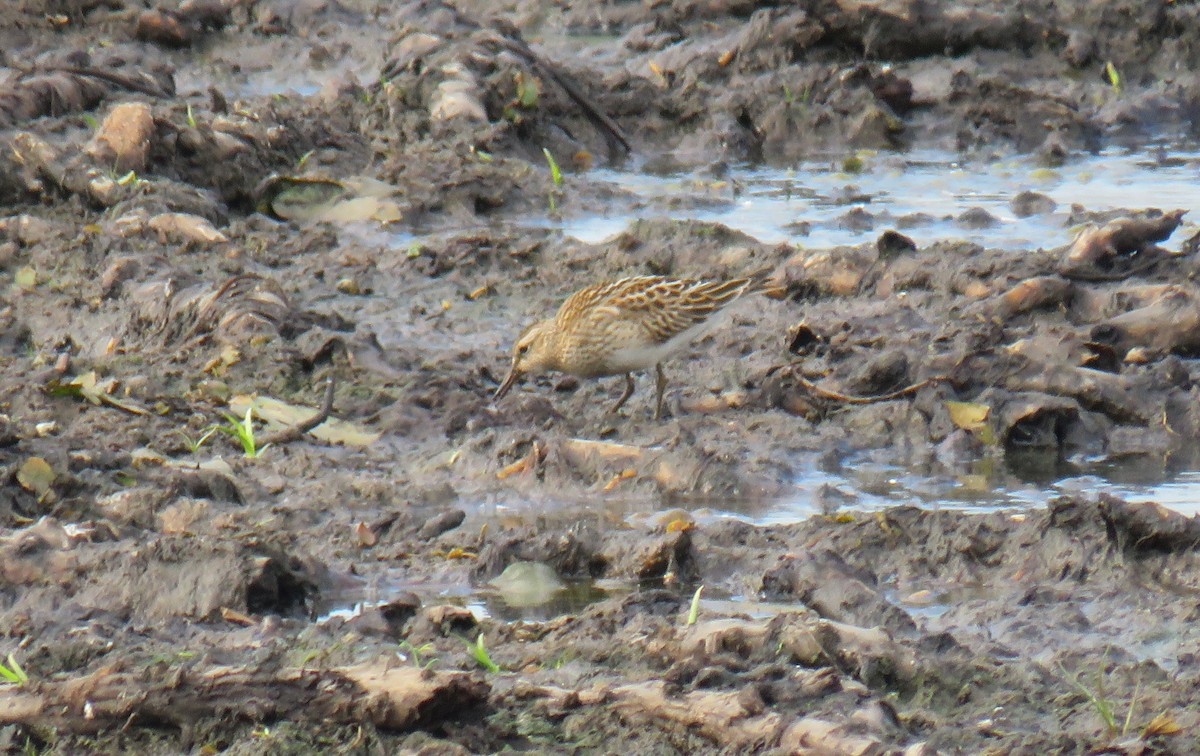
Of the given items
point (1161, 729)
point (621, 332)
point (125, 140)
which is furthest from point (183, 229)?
point (1161, 729)

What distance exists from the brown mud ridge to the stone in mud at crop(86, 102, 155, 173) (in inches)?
1.4

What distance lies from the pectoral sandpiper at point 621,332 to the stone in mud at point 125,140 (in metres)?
3.42

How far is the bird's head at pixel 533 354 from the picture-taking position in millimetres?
7621

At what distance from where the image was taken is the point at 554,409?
763 cm

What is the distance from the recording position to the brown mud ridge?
414 cm

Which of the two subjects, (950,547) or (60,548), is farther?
(950,547)

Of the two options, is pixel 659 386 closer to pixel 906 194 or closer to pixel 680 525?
pixel 680 525

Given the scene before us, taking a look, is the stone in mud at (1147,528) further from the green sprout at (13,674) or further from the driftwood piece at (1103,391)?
the green sprout at (13,674)

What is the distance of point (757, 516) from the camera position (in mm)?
6324

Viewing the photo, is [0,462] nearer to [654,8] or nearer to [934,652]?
A: [934,652]

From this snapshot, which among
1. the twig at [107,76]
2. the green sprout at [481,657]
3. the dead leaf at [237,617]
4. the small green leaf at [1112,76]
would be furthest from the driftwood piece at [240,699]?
the small green leaf at [1112,76]

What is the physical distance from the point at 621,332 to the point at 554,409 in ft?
1.53

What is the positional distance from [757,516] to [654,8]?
29.9ft

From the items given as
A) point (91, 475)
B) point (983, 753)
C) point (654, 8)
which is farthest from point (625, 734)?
point (654, 8)
